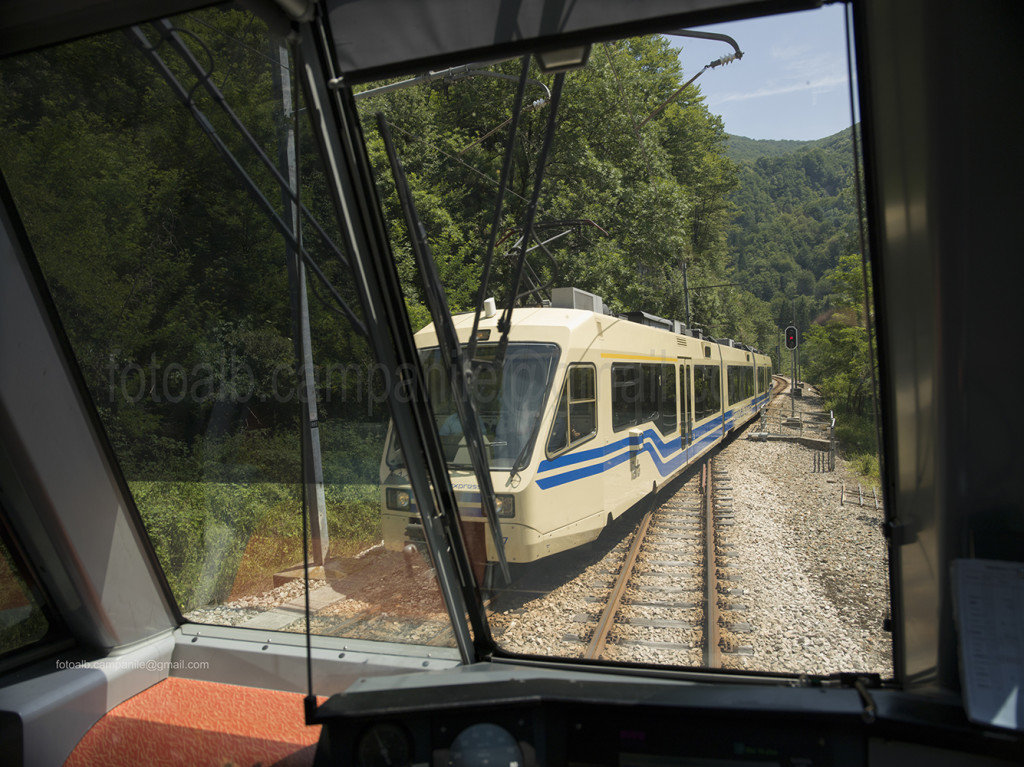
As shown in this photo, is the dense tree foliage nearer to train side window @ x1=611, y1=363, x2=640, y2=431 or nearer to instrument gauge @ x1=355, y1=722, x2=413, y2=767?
instrument gauge @ x1=355, y1=722, x2=413, y2=767

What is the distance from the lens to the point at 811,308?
2273 millimetres

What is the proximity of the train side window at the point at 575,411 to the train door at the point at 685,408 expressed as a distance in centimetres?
121

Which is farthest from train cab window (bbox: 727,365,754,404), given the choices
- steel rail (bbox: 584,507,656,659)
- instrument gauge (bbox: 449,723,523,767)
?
instrument gauge (bbox: 449,723,523,767)

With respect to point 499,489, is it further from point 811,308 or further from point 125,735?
point 125,735

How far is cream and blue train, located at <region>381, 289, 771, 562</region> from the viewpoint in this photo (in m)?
2.53

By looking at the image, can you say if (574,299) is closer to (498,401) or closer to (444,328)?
(498,401)

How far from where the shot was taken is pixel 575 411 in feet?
14.7

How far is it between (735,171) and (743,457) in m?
1.68

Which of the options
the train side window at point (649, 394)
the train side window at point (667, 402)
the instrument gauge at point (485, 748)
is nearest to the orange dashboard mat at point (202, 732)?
the instrument gauge at point (485, 748)

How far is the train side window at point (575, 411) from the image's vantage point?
4254 mm

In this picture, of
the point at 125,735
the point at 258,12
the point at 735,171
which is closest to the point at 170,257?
the point at 258,12

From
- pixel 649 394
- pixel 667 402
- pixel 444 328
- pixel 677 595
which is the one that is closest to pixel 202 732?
pixel 444 328

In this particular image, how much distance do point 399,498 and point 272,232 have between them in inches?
43.0

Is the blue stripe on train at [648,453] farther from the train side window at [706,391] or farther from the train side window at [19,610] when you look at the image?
the train side window at [19,610]
